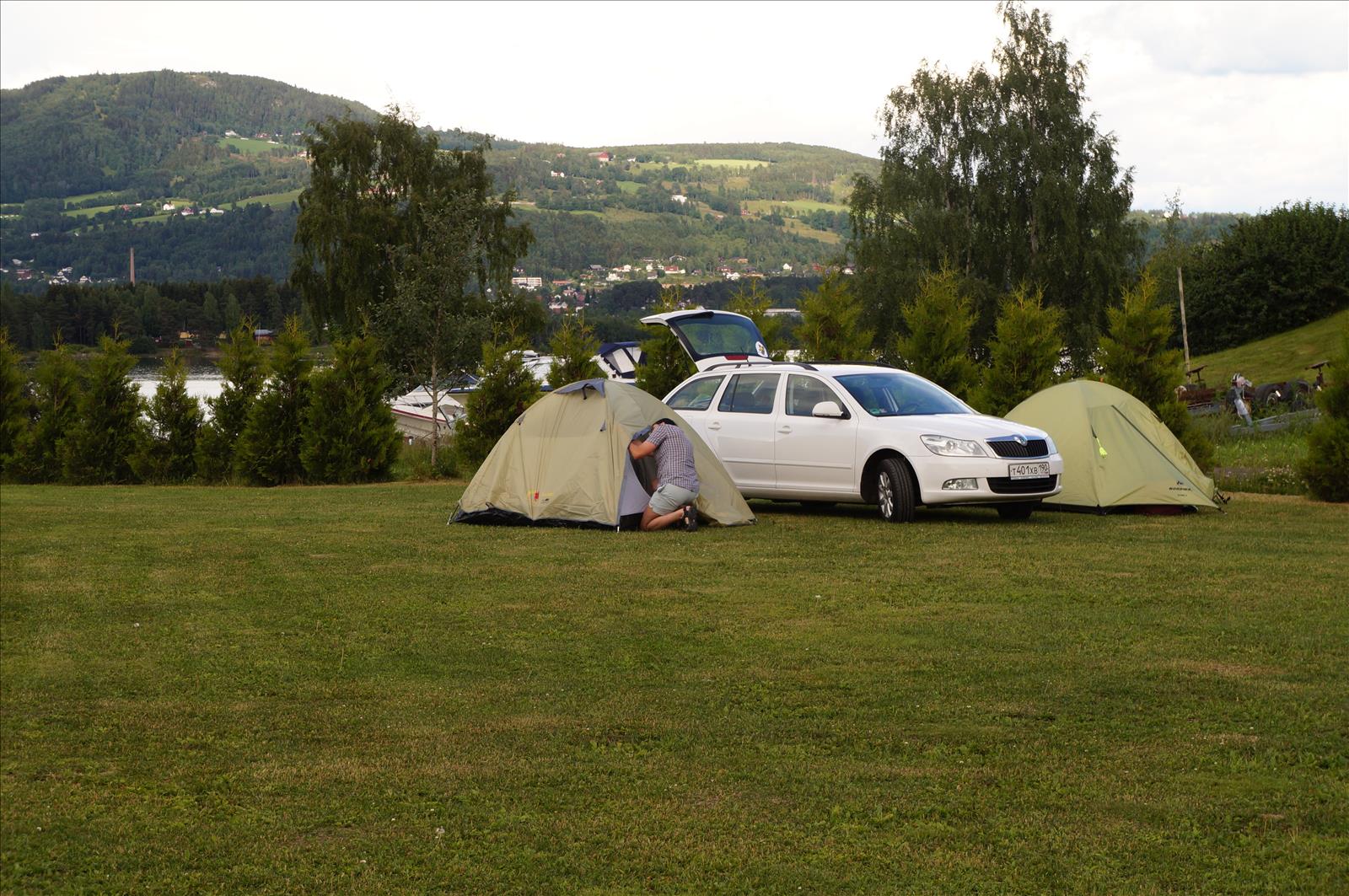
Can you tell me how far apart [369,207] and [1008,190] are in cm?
2330

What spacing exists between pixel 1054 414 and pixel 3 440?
19402 millimetres

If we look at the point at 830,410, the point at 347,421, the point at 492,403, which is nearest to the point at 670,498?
the point at 830,410

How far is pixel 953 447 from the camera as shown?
46.7 ft

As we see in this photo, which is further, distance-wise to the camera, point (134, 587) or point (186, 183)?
point (186, 183)

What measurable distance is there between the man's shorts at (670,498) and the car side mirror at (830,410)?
1851 mm

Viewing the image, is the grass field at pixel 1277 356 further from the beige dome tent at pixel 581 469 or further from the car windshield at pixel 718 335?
the beige dome tent at pixel 581 469

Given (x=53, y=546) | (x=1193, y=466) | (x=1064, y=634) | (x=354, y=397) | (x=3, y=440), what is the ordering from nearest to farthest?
1. (x=1064, y=634)
2. (x=53, y=546)
3. (x=1193, y=466)
4. (x=354, y=397)
5. (x=3, y=440)

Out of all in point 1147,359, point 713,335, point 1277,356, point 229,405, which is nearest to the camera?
point 1147,359

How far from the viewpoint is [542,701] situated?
680 cm

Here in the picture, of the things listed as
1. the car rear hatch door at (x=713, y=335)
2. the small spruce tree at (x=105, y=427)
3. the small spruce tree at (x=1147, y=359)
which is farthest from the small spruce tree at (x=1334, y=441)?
the small spruce tree at (x=105, y=427)

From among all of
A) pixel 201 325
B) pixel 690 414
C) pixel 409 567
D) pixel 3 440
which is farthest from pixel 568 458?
pixel 201 325

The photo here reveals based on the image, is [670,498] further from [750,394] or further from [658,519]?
[750,394]

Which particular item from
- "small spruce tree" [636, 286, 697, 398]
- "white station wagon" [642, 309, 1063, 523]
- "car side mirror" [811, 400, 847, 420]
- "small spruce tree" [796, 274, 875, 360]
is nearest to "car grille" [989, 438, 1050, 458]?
"white station wagon" [642, 309, 1063, 523]

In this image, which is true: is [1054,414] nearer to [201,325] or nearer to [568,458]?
[568,458]
